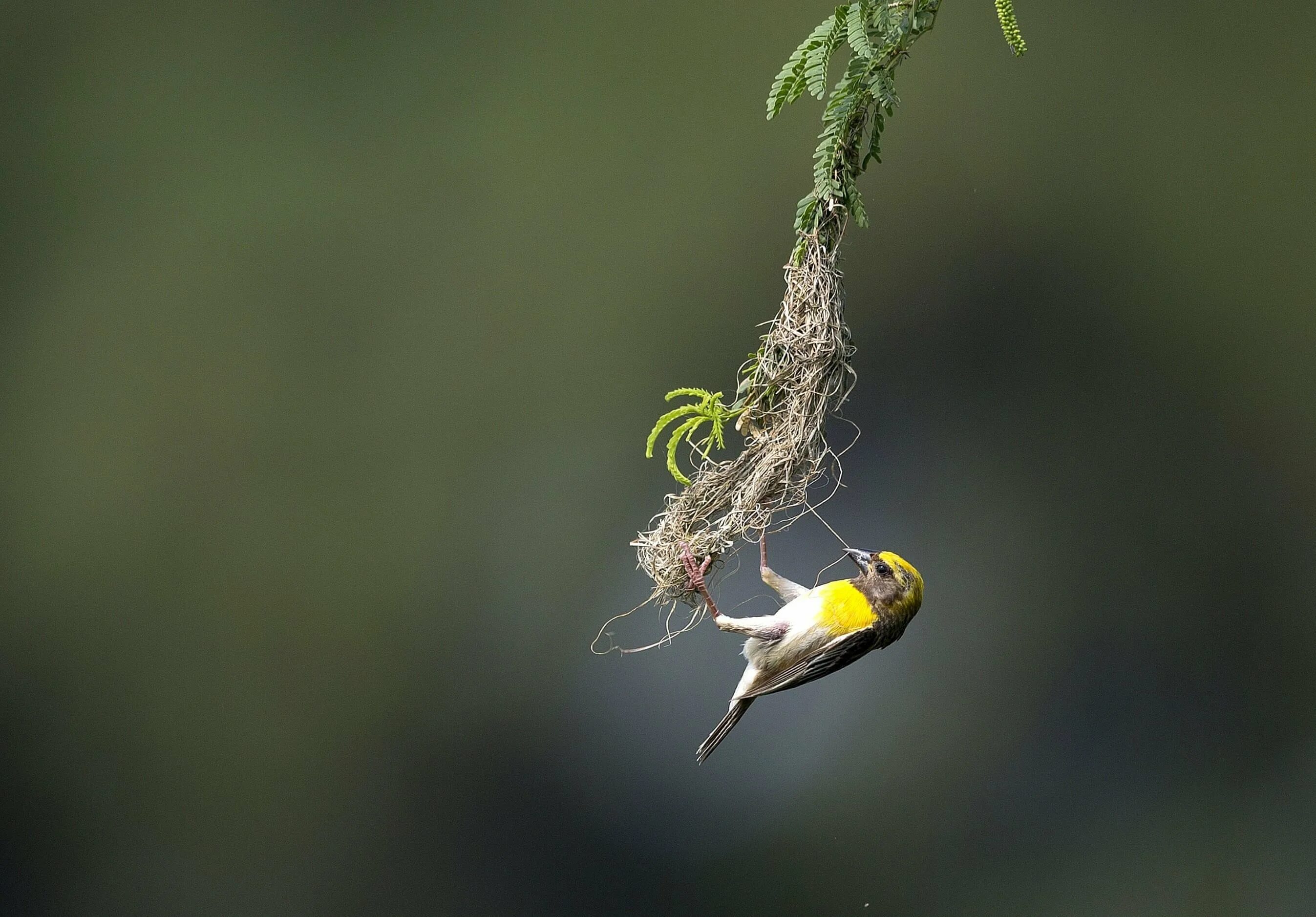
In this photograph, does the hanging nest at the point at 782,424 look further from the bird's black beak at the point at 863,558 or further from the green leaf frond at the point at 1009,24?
the green leaf frond at the point at 1009,24

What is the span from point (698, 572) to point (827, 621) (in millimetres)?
290

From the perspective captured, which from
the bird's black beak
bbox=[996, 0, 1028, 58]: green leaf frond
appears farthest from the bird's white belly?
bbox=[996, 0, 1028, 58]: green leaf frond

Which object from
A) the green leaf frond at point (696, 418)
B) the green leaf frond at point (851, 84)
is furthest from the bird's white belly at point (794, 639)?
the green leaf frond at point (851, 84)

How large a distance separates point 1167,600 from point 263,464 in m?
2.92

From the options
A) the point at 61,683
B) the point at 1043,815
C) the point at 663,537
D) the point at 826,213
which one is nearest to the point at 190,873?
the point at 61,683

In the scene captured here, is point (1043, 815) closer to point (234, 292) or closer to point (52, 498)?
point (234, 292)

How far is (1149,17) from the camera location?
3.20m

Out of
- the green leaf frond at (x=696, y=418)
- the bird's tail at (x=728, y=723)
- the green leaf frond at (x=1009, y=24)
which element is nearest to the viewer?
the green leaf frond at (x=1009, y=24)

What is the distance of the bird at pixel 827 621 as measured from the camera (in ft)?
6.91

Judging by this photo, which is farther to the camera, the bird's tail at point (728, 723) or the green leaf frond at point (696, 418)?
the bird's tail at point (728, 723)

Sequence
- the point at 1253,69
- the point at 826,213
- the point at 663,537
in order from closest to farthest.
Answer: the point at 826,213 < the point at 663,537 < the point at 1253,69

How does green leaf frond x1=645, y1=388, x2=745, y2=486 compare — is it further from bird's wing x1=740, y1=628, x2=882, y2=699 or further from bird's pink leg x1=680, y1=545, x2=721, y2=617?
bird's wing x1=740, y1=628, x2=882, y2=699

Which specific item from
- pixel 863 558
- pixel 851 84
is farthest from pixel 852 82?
pixel 863 558

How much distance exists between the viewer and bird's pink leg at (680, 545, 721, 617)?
6.72 ft
